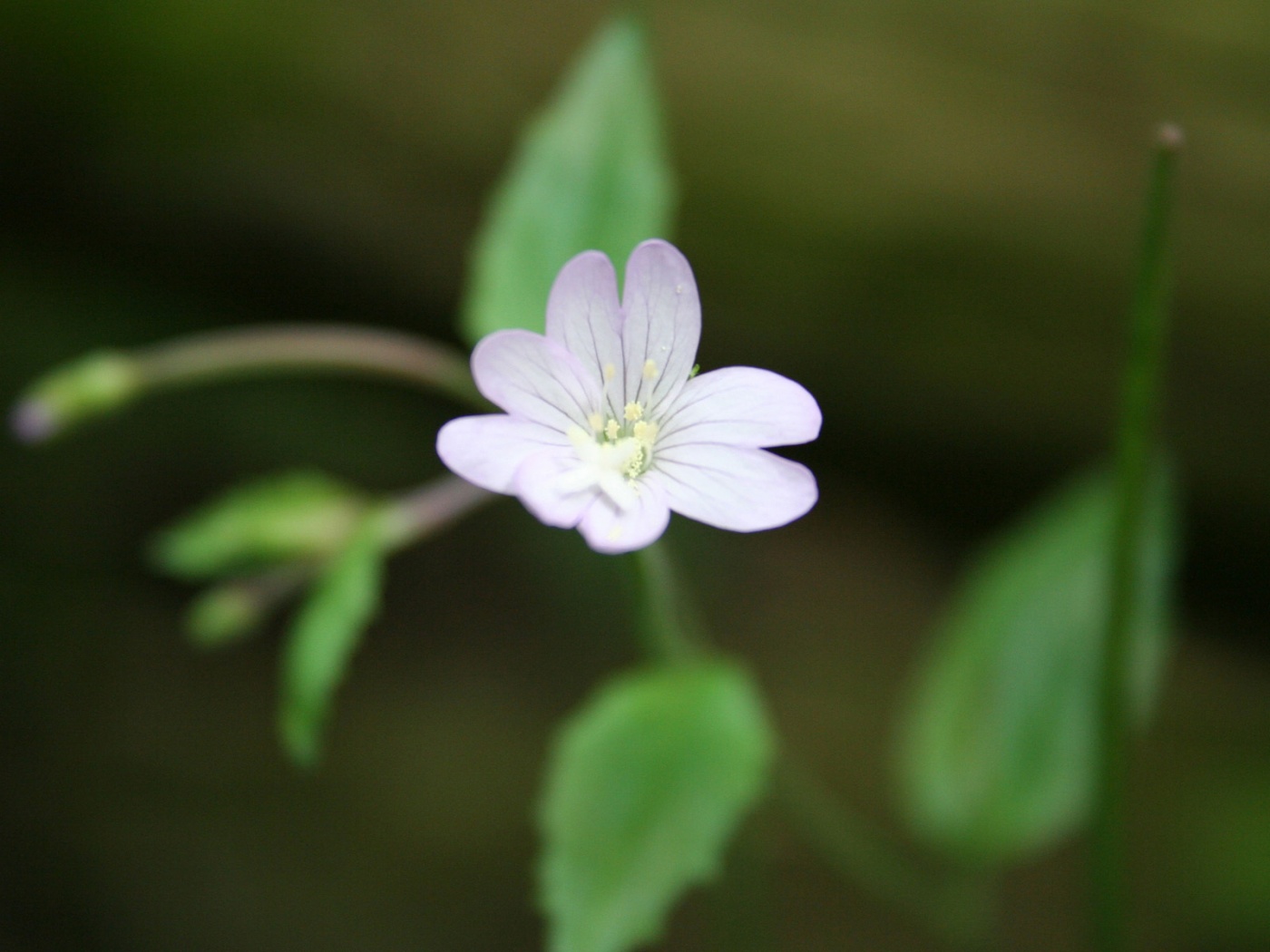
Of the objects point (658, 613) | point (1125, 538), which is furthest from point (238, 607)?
point (1125, 538)

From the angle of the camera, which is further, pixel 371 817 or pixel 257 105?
pixel 371 817

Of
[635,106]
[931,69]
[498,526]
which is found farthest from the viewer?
[498,526]

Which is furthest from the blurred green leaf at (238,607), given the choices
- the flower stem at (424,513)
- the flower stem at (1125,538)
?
the flower stem at (1125,538)

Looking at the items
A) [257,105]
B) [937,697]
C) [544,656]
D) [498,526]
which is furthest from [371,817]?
[257,105]

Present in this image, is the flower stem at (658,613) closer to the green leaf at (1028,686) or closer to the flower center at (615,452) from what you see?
the flower center at (615,452)

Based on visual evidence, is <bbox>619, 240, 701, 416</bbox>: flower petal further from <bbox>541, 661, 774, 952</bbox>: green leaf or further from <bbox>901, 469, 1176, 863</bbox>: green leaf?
<bbox>901, 469, 1176, 863</bbox>: green leaf

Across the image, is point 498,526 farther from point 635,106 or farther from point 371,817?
point 635,106

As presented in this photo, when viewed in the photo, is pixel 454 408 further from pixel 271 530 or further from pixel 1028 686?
pixel 1028 686
